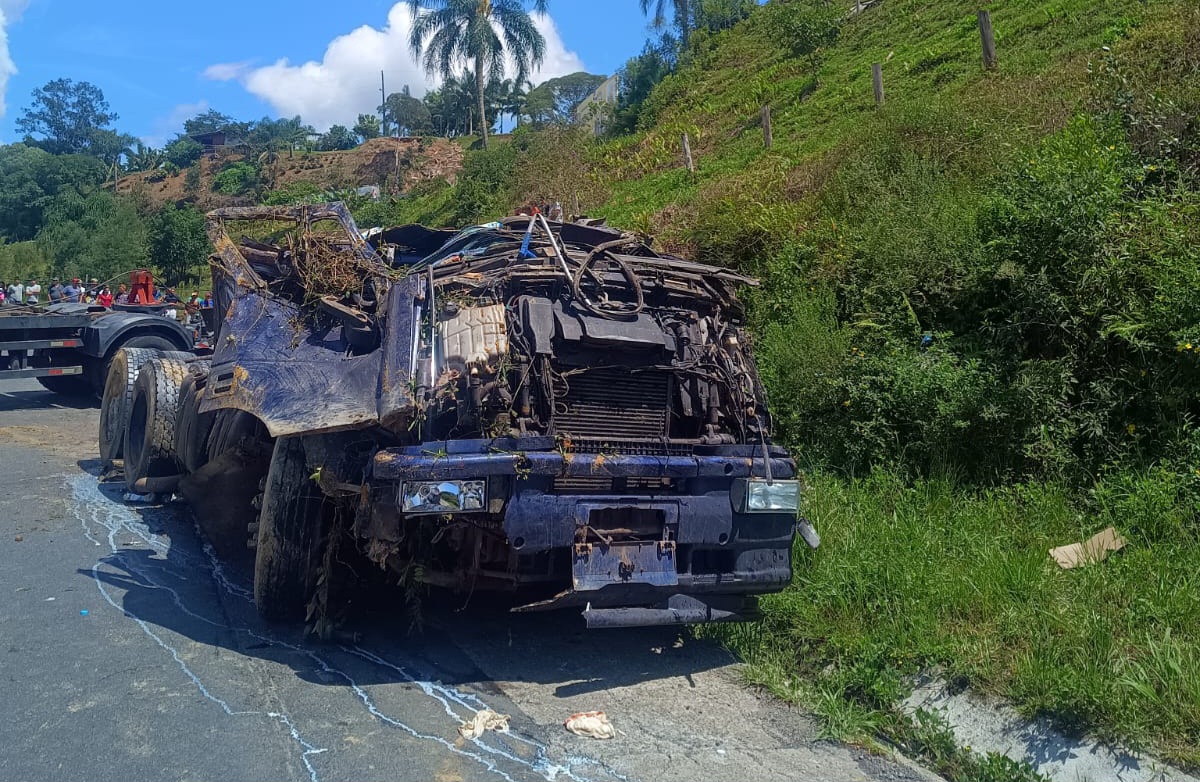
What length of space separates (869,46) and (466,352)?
1931 centimetres

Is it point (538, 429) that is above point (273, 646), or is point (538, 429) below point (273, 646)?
above

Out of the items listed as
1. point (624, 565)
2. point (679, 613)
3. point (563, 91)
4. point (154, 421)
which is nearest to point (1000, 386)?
point (679, 613)

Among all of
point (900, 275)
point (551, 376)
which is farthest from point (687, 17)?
point (551, 376)

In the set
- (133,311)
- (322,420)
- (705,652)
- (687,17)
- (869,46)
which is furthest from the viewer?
(687,17)

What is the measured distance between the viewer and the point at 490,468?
12.0 feet

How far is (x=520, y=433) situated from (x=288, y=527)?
4.11 feet

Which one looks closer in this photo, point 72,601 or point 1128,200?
point 72,601

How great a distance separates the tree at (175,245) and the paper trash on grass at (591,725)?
33.2 meters

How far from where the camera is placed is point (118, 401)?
302 inches

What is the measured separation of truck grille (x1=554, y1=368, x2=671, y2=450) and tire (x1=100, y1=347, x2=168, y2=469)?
5.04 meters

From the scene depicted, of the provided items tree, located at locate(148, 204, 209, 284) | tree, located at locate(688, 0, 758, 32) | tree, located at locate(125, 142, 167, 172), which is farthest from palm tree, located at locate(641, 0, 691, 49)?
tree, located at locate(125, 142, 167, 172)

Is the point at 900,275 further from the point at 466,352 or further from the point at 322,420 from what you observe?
the point at 322,420

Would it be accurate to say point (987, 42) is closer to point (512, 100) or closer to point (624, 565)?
point (624, 565)

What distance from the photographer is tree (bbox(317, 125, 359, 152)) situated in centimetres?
5847
